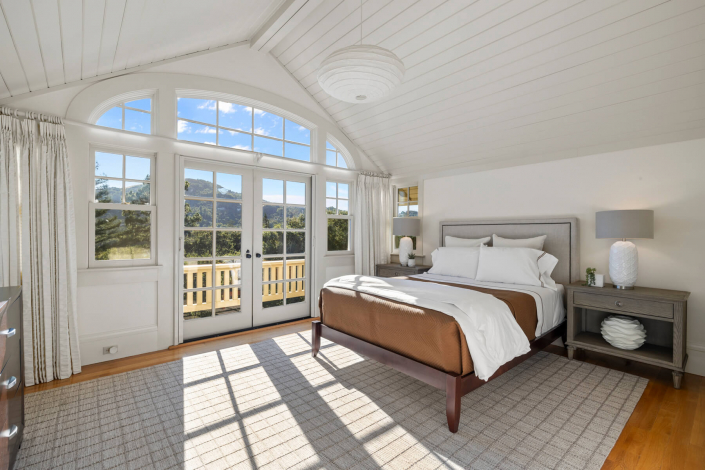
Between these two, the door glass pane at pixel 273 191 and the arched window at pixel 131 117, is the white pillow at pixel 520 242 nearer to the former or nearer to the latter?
the door glass pane at pixel 273 191

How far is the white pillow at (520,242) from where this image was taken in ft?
12.3

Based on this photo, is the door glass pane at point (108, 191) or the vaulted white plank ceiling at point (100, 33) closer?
the vaulted white plank ceiling at point (100, 33)

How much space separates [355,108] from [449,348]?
333 centimetres

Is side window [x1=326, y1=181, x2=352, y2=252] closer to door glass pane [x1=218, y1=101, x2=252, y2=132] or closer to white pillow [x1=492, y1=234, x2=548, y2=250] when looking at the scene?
door glass pane [x1=218, y1=101, x2=252, y2=132]

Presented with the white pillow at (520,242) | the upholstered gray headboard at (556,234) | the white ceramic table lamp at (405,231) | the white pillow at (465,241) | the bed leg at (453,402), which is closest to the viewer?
the bed leg at (453,402)

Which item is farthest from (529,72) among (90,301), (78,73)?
(90,301)

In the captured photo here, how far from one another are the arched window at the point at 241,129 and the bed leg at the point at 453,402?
11.0ft

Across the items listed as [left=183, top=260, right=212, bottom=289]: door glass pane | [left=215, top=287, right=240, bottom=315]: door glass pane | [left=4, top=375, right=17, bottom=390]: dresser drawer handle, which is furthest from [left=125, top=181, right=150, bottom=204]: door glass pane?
[left=4, top=375, right=17, bottom=390]: dresser drawer handle

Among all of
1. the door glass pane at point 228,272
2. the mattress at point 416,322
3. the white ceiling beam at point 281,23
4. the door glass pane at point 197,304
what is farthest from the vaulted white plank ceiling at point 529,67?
the door glass pane at point 197,304

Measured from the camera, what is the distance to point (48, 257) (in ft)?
9.27

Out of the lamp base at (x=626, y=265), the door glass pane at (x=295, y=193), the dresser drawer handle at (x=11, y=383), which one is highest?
the door glass pane at (x=295, y=193)

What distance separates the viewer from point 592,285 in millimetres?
3178

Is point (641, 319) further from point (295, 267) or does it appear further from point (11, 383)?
point (11, 383)

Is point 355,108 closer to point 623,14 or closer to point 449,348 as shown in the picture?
point 623,14
